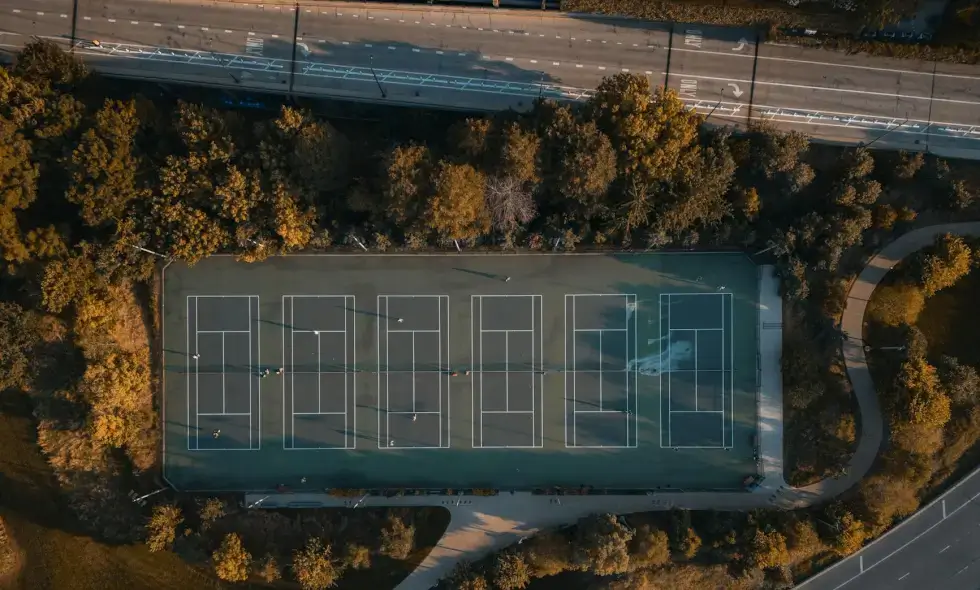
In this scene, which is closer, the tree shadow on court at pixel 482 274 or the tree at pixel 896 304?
the tree at pixel 896 304

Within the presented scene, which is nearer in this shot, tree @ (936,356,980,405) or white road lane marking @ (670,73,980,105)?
tree @ (936,356,980,405)

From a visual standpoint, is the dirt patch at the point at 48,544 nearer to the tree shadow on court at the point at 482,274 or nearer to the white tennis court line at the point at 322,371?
the white tennis court line at the point at 322,371

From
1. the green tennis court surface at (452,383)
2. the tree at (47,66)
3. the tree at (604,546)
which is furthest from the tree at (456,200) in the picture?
the tree at (47,66)

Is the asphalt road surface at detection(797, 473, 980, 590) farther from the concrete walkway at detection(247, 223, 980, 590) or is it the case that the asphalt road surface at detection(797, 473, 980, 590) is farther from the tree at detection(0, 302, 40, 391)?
the tree at detection(0, 302, 40, 391)

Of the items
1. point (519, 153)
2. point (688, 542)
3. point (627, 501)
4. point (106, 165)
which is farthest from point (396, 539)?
point (106, 165)

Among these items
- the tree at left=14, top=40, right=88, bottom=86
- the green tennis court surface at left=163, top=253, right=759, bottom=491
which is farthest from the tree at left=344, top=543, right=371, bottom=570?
the tree at left=14, top=40, right=88, bottom=86

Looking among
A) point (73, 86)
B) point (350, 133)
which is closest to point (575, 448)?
point (350, 133)

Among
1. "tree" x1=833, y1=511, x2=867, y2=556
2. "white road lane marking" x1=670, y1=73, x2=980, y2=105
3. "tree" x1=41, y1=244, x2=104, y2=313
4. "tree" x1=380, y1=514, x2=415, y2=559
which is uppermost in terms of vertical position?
"white road lane marking" x1=670, y1=73, x2=980, y2=105
